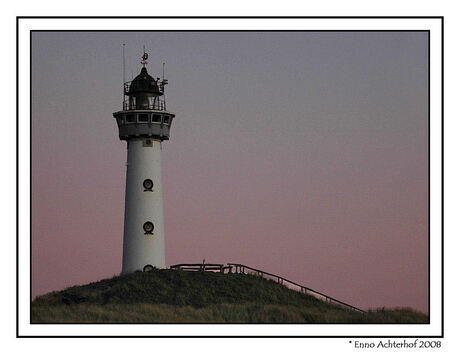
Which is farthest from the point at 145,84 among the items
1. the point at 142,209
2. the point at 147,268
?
the point at 147,268

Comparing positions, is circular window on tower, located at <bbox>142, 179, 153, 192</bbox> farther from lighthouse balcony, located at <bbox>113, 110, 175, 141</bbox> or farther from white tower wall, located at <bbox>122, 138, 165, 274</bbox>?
lighthouse balcony, located at <bbox>113, 110, 175, 141</bbox>

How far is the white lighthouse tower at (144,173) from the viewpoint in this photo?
170 ft

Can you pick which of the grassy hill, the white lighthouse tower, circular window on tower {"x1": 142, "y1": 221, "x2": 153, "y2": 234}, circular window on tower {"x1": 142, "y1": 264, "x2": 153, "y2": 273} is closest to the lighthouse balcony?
the white lighthouse tower

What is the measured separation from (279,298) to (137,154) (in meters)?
11.5

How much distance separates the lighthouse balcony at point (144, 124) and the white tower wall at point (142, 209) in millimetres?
399

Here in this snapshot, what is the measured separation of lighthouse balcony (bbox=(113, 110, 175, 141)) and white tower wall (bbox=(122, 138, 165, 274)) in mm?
399

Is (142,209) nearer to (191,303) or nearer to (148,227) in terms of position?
(148,227)

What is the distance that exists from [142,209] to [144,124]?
15.8ft

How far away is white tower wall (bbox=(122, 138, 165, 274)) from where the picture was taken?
5178 centimetres

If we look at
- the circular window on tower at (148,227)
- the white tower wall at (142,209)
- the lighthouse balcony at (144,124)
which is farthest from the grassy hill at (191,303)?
the lighthouse balcony at (144,124)

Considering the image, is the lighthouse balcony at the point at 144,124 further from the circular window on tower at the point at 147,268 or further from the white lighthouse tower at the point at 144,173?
the circular window on tower at the point at 147,268

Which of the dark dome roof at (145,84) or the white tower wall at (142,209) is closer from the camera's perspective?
the white tower wall at (142,209)

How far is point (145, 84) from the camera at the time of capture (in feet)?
175
